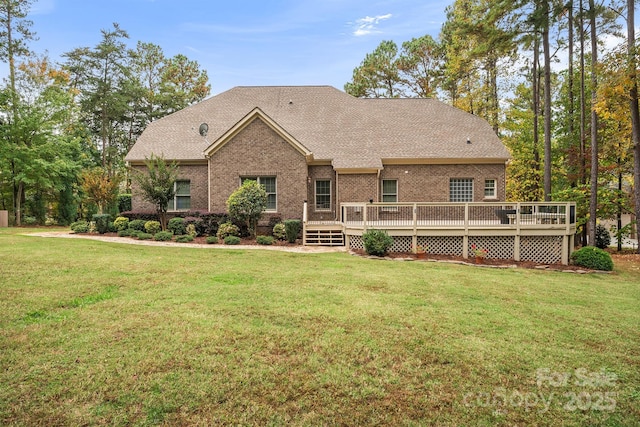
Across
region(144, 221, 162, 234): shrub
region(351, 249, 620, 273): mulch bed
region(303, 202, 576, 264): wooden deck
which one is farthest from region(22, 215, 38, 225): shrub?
region(351, 249, 620, 273): mulch bed

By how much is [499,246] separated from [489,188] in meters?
6.79

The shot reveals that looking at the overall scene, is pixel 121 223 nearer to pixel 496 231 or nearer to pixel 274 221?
pixel 274 221

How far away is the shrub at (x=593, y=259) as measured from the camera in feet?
37.3

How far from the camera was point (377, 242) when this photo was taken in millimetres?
11953

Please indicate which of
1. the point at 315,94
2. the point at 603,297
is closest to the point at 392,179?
the point at 315,94

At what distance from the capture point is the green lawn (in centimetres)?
285

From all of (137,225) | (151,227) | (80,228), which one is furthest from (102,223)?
(151,227)

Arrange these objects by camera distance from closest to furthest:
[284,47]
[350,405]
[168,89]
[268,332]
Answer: [350,405]
[268,332]
[284,47]
[168,89]

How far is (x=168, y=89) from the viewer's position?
32.9m

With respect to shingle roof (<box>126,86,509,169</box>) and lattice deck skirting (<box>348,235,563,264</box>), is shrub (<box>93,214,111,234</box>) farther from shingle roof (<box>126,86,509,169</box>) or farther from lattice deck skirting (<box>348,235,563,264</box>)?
lattice deck skirting (<box>348,235,563,264</box>)

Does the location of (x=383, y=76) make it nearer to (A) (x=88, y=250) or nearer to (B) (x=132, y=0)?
(B) (x=132, y=0)

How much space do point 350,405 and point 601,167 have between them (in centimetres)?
2208

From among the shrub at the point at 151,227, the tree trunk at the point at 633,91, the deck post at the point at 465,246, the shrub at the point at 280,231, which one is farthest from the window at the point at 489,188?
the shrub at the point at 151,227

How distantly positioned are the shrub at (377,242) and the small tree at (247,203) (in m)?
5.23
